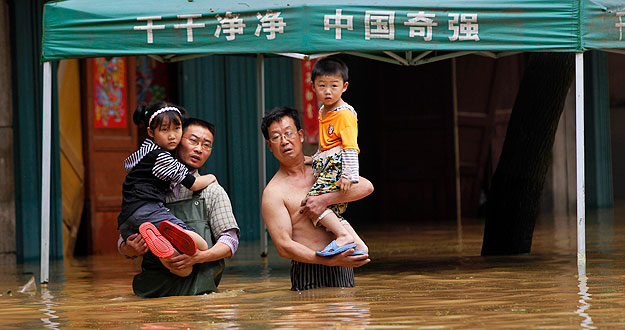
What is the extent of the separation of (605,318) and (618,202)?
1567 cm

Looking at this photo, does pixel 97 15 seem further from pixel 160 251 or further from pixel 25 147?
pixel 25 147

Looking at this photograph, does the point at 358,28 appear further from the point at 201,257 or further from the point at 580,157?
the point at 201,257

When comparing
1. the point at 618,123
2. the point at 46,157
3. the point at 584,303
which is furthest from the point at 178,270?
the point at 618,123

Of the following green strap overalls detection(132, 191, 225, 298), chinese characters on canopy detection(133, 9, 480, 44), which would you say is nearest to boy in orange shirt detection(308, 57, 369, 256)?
green strap overalls detection(132, 191, 225, 298)

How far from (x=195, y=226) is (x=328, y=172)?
863mm

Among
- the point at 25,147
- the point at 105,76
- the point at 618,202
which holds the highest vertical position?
the point at 105,76

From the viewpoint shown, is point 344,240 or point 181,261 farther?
point 344,240

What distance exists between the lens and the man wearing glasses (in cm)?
580

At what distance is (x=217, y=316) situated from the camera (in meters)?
4.83

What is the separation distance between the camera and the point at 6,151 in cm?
992

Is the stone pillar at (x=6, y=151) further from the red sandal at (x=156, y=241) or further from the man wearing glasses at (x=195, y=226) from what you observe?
the red sandal at (x=156, y=241)

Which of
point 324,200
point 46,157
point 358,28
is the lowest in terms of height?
point 324,200

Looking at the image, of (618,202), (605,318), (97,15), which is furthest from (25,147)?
(618,202)

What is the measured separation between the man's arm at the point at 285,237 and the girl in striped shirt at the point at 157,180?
0.39 metres
